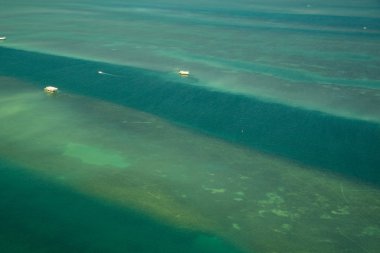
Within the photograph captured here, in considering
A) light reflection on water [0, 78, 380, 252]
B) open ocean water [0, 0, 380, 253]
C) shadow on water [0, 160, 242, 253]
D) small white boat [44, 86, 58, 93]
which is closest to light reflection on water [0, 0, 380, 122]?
open ocean water [0, 0, 380, 253]

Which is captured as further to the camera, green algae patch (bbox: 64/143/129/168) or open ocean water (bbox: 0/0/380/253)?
green algae patch (bbox: 64/143/129/168)

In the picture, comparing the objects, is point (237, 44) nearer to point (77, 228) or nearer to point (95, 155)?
point (95, 155)

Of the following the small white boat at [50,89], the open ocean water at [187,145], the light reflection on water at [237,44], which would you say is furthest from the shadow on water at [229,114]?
the light reflection on water at [237,44]

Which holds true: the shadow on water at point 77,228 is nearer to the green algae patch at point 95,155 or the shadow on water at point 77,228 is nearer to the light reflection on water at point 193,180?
the light reflection on water at point 193,180

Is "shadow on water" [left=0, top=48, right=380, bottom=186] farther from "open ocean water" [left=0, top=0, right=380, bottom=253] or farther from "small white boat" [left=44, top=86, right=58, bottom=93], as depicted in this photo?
"small white boat" [left=44, top=86, right=58, bottom=93]

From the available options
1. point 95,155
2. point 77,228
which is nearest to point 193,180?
point 95,155

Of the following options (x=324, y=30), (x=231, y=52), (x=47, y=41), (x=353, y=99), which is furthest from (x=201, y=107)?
(x=324, y=30)
